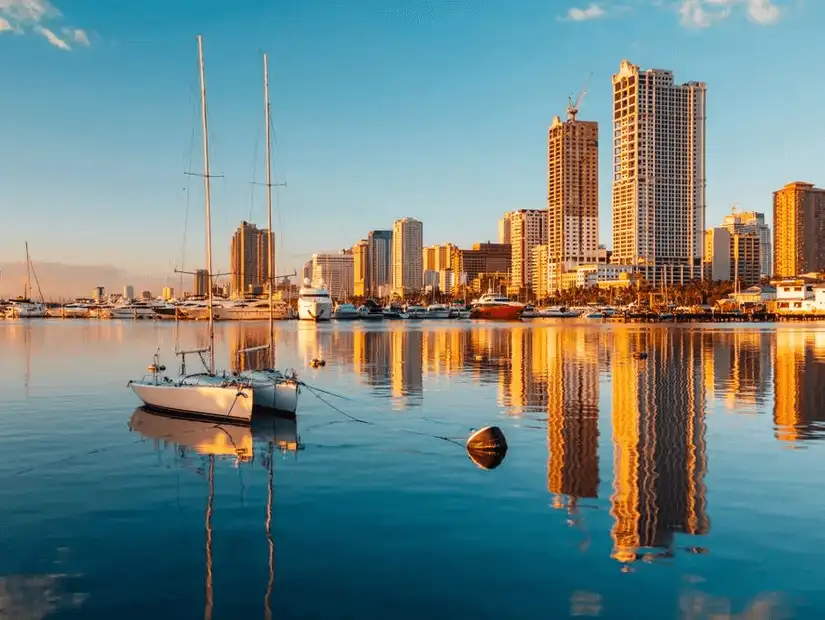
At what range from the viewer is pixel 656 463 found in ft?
72.9

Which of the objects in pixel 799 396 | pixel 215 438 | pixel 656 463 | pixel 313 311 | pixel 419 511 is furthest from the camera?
pixel 313 311

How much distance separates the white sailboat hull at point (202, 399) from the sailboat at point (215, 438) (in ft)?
1.63

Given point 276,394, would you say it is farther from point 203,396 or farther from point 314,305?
point 314,305

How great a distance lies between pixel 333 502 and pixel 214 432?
11.2 metres

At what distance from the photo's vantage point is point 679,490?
19.0 meters

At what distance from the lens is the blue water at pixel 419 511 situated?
40.5 ft

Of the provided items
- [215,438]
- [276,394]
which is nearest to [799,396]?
[276,394]

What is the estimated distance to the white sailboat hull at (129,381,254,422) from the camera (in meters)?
28.9

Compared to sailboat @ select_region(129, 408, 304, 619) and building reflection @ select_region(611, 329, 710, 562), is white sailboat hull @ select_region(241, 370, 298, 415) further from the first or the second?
building reflection @ select_region(611, 329, 710, 562)

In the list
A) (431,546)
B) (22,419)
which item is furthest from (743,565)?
Answer: (22,419)

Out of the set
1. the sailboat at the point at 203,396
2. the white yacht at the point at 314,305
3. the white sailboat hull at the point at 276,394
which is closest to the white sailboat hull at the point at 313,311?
the white yacht at the point at 314,305

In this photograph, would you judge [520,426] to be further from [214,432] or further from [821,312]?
[821,312]

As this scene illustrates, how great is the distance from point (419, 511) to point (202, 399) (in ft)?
50.7

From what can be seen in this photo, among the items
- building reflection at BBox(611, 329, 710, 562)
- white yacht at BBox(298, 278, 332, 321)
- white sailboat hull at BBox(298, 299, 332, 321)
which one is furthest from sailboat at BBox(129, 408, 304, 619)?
white yacht at BBox(298, 278, 332, 321)
